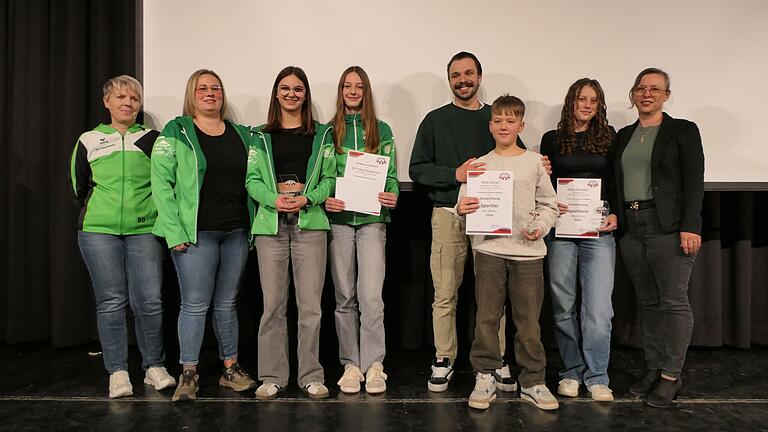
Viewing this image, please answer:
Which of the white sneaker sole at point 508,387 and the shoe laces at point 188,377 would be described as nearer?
the shoe laces at point 188,377

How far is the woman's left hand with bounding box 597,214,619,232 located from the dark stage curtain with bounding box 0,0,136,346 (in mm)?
2825

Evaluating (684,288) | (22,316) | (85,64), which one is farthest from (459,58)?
(22,316)

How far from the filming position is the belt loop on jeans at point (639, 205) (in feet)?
7.96

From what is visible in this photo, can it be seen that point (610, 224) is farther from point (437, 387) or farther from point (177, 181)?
point (177, 181)

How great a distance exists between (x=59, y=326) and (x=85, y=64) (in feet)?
5.33

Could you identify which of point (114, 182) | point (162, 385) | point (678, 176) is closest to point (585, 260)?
point (678, 176)

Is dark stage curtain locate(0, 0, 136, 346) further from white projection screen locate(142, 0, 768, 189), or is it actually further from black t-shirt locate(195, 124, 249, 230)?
black t-shirt locate(195, 124, 249, 230)

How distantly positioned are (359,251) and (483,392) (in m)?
0.86

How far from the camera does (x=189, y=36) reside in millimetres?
2920

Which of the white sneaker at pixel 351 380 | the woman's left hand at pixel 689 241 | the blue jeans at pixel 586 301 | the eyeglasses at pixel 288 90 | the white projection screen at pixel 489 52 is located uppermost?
the white projection screen at pixel 489 52

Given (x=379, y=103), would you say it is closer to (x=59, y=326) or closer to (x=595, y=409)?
(x=595, y=409)

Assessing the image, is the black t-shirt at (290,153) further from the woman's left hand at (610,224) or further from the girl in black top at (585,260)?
A: the woman's left hand at (610,224)

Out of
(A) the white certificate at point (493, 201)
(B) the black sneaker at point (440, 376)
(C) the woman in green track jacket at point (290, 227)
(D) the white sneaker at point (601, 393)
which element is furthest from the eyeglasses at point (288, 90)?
(D) the white sneaker at point (601, 393)

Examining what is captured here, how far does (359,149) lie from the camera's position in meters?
2.59
